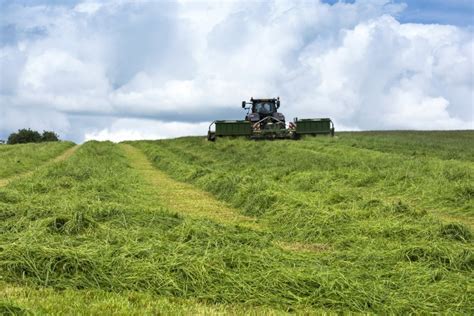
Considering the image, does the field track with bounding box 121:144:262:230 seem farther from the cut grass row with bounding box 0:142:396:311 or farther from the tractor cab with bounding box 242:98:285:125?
the tractor cab with bounding box 242:98:285:125

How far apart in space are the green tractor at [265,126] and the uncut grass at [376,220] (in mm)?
12903

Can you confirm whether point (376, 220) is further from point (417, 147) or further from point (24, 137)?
point (24, 137)

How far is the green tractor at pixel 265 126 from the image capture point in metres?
34.2

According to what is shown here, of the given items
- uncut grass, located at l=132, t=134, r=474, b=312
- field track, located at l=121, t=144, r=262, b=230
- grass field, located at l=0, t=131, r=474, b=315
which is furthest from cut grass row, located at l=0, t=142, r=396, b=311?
field track, located at l=121, t=144, r=262, b=230

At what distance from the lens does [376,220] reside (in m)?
9.66

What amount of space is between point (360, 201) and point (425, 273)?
4753 mm

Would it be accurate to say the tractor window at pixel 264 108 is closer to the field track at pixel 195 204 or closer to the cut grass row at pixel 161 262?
the field track at pixel 195 204

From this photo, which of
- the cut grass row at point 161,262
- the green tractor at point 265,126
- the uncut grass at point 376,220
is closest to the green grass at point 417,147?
the green tractor at point 265,126

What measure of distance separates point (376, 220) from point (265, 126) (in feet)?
84.6

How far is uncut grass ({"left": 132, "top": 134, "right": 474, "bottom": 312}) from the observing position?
5.96 metres

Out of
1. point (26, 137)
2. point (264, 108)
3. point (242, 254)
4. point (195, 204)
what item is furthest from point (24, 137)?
point (242, 254)

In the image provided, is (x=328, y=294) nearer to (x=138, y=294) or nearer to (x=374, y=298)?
(x=374, y=298)

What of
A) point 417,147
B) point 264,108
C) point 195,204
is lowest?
point 195,204

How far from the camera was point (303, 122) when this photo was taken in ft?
115
